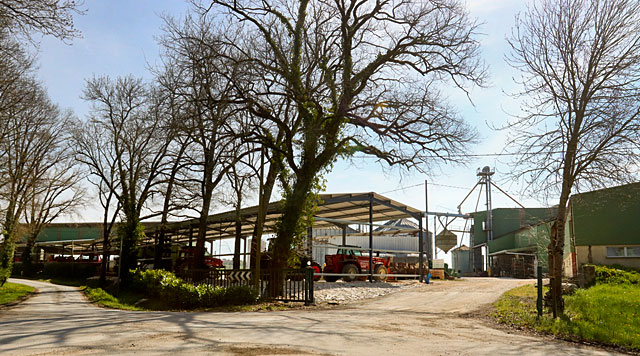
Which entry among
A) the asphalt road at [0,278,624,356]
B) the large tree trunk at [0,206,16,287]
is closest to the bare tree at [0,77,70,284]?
the large tree trunk at [0,206,16,287]

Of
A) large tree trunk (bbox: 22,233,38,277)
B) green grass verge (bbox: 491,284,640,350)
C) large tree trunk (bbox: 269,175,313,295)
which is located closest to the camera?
green grass verge (bbox: 491,284,640,350)

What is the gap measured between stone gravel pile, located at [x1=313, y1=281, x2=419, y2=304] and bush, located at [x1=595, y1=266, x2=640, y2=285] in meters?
7.70

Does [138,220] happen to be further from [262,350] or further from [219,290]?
[262,350]

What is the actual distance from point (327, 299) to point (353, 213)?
11.9 metres

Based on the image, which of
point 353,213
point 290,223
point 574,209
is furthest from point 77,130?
point 574,209

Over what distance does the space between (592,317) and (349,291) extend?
10.2 meters

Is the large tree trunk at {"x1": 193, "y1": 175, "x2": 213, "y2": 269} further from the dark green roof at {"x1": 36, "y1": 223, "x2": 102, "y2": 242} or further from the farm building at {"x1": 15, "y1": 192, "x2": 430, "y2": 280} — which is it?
the dark green roof at {"x1": 36, "y1": 223, "x2": 102, "y2": 242}

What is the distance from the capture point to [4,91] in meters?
15.9

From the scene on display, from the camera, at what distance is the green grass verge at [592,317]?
1038cm

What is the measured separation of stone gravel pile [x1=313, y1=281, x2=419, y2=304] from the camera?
18.8 meters

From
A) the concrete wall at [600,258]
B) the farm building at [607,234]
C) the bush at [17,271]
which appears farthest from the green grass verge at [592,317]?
the bush at [17,271]

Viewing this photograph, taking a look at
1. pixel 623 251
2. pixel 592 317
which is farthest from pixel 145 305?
pixel 623 251

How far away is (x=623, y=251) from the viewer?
2211cm

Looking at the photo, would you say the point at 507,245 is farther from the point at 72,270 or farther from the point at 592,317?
the point at 592,317
